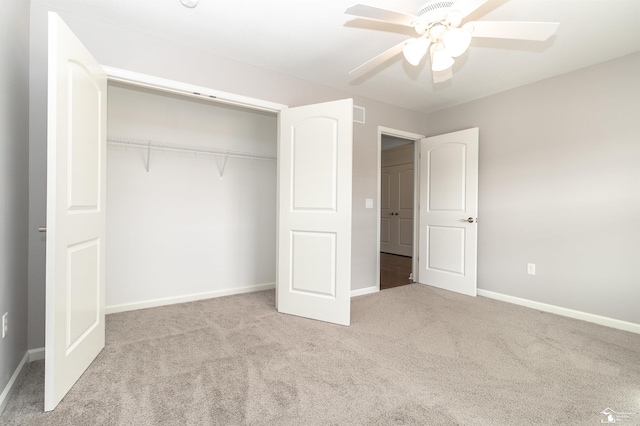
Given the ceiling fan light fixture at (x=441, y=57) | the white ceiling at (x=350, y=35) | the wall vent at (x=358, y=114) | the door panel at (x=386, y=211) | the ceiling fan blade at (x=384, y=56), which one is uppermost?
the white ceiling at (x=350, y=35)

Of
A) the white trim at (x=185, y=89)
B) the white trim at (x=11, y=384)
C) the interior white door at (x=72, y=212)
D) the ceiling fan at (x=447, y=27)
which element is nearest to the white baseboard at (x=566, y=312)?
the ceiling fan at (x=447, y=27)

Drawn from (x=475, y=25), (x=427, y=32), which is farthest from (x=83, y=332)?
(x=475, y=25)

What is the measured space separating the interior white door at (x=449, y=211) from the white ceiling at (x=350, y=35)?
82 cm

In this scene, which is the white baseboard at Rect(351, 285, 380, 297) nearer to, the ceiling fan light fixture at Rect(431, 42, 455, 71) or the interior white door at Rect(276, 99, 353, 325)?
the interior white door at Rect(276, 99, 353, 325)

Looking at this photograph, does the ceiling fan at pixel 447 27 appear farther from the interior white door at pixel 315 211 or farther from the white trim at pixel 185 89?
the white trim at pixel 185 89

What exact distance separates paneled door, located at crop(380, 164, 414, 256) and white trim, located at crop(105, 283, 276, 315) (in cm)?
386

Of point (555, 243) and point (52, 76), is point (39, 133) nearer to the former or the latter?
point (52, 76)

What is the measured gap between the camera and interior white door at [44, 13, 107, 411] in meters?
1.49

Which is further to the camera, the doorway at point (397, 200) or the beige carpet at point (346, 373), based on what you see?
the doorway at point (397, 200)

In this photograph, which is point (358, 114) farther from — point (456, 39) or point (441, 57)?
point (456, 39)

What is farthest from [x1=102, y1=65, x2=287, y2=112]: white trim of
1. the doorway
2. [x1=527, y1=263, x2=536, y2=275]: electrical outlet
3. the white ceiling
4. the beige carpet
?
the doorway

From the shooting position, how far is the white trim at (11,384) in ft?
5.01

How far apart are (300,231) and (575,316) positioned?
9.46 ft

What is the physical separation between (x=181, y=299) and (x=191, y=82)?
2252 mm
